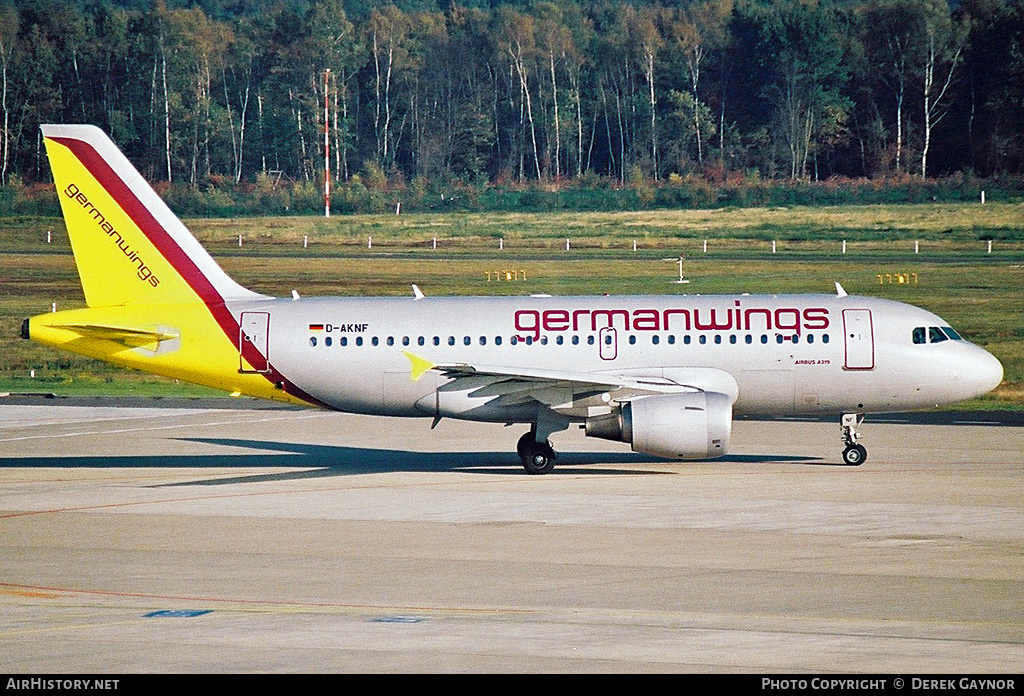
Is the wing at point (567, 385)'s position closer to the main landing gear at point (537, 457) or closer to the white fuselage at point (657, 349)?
the white fuselage at point (657, 349)

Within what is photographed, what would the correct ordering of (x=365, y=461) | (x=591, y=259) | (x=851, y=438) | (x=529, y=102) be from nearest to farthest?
(x=851, y=438) → (x=365, y=461) → (x=591, y=259) → (x=529, y=102)

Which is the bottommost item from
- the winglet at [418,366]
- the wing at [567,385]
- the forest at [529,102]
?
the wing at [567,385]

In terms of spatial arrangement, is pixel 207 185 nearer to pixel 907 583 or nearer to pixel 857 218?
pixel 857 218

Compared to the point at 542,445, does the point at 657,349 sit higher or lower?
higher

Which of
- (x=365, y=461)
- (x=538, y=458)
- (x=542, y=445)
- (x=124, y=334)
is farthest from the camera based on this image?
(x=365, y=461)

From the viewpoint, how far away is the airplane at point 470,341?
119 ft

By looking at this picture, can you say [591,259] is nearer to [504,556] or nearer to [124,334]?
[124,334]

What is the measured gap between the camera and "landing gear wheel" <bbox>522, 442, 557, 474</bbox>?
36.2 metres

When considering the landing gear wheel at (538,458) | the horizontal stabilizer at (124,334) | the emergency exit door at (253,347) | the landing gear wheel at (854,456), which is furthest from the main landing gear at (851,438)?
the horizontal stabilizer at (124,334)

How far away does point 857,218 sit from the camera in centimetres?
8500

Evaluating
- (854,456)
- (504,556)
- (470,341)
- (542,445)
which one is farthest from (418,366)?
(854,456)

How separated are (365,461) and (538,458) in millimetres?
5664

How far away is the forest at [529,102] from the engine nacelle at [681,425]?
57.1m

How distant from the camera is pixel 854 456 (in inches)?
1454
